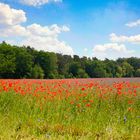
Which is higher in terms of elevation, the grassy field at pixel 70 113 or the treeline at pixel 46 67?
the treeline at pixel 46 67

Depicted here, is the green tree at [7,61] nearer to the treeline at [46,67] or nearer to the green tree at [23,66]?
the treeline at [46,67]

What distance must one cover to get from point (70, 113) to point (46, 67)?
210ft

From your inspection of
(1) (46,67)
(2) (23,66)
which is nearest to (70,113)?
(2) (23,66)

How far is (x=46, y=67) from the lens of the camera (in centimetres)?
7356

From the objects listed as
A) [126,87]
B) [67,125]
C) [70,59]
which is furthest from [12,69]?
[67,125]

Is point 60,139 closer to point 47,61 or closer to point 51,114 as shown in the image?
point 51,114

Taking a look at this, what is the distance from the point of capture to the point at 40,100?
11.0m

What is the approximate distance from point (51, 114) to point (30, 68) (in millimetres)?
57115

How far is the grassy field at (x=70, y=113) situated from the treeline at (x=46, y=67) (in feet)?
161

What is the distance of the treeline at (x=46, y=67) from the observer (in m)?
63.8

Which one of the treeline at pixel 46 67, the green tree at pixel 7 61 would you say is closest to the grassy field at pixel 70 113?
the treeline at pixel 46 67

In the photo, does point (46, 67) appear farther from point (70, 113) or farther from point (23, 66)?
point (70, 113)

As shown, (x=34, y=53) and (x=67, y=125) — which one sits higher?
(x=34, y=53)

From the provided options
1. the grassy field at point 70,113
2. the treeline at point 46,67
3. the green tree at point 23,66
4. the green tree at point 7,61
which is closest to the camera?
the grassy field at point 70,113
